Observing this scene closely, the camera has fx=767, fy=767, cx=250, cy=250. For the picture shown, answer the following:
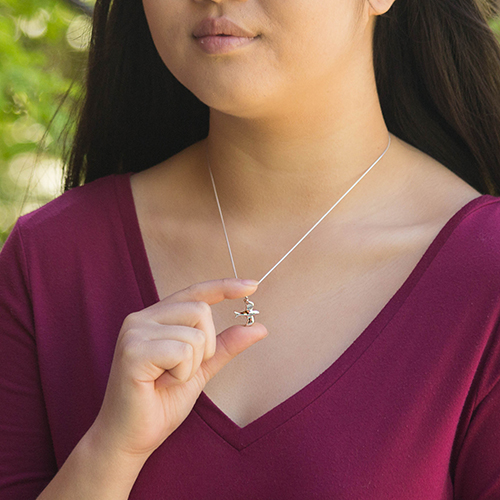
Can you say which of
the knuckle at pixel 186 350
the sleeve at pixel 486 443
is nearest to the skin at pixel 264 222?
the knuckle at pixel 186 350

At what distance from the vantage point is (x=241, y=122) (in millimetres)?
1664

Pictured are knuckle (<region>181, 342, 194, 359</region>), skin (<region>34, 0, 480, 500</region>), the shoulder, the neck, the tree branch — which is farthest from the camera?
the tree branch

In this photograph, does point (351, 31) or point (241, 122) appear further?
point (241, 122)

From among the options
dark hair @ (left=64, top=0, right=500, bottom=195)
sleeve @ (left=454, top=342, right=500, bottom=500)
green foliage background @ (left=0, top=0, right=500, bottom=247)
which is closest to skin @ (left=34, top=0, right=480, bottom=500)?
dark hair @ (left=64, top=0, right=500, bottom=195)

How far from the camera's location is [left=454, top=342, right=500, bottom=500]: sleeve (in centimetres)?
143

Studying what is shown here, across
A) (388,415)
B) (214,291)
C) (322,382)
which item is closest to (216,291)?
(214,291)

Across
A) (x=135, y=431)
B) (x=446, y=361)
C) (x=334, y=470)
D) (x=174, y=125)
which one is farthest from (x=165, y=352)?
(x=174, y=125)

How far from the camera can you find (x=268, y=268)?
168 cm

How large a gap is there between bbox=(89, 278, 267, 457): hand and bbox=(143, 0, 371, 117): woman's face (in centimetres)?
37

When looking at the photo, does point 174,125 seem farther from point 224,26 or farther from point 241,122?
point 224,26

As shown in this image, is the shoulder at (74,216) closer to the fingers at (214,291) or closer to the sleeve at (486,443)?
the fingers at (214,291)

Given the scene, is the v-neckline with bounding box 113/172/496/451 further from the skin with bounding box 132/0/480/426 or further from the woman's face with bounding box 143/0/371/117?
the woman's face with bounding box 143/0/371/117

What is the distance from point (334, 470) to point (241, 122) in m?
0.75

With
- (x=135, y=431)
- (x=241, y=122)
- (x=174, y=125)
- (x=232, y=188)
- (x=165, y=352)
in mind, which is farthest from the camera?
(x=174, y=125)
